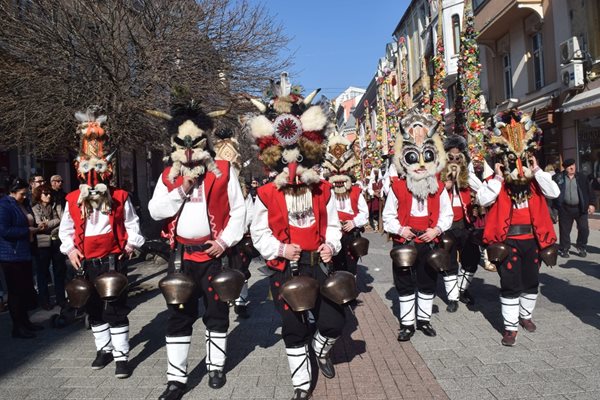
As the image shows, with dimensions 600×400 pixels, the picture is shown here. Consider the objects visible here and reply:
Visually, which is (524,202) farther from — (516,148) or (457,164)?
(457,164)

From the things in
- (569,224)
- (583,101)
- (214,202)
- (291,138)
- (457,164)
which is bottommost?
(569,224)

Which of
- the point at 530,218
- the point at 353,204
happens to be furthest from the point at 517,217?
the point at 353,204

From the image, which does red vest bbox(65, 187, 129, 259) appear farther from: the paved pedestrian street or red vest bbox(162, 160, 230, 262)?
the paved pedestrian street

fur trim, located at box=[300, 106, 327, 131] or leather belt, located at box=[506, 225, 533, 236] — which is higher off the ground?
fur trim, located at box=[300, 106, 327, 131]

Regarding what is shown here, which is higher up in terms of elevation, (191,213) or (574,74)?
(574,74)

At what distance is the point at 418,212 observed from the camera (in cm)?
514

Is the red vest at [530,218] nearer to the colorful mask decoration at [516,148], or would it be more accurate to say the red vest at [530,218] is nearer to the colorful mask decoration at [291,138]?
the colorful mask decoration at [516,148]

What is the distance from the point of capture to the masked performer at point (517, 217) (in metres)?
4.84

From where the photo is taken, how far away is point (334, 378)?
4207 mm

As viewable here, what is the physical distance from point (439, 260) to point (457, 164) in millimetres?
2198

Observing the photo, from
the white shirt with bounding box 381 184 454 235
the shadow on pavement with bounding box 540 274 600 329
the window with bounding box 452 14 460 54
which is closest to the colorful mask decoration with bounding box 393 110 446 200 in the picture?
the white shirt with bounding box 381 184 454 235

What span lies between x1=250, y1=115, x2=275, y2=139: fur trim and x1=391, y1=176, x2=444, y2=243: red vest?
1801 mm

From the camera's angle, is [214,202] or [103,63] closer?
[214,202]

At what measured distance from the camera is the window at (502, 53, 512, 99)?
20.1m
